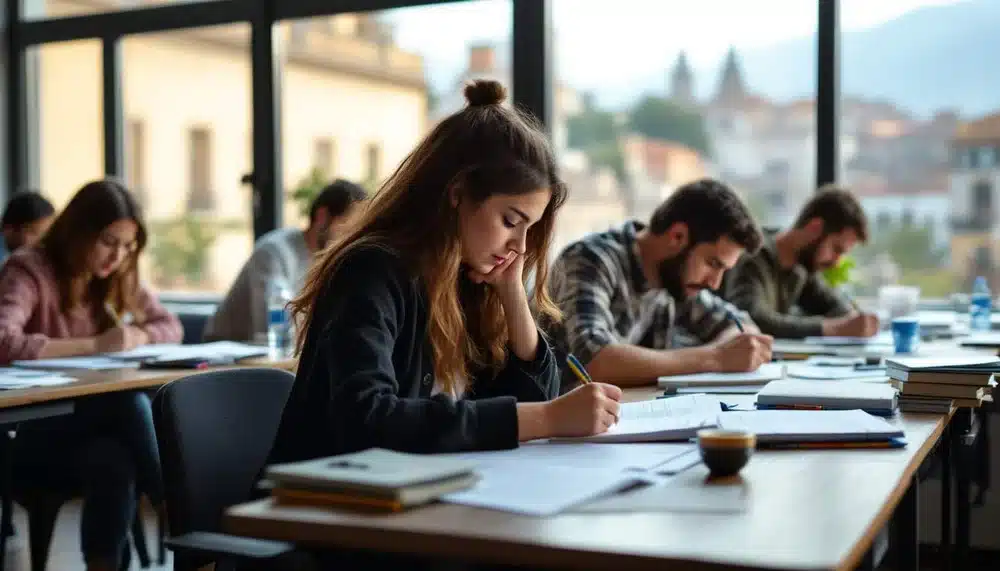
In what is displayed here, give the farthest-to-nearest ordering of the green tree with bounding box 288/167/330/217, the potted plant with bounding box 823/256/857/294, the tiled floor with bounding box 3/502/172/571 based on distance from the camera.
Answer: the green tree with bounding box 288/167/330/217
the potted plant with bounding box 823/256/857/294
the tiled floor with bounding box 3/502/172/571

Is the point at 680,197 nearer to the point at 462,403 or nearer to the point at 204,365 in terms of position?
the point at 204,365

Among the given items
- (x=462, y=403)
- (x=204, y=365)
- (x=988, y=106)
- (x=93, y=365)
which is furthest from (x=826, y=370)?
(x=988, y=106)

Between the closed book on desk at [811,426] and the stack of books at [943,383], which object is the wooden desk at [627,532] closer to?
the closed book on desk at [811,426]

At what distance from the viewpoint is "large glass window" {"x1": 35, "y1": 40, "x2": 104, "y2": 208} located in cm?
633

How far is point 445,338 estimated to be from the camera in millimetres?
1890

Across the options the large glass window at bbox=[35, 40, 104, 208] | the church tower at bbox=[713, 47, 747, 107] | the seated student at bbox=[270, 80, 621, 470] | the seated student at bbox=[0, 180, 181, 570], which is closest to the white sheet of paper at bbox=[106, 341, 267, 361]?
the seated student at bbox=[0, 180, 181, 570]

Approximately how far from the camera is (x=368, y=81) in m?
5.75

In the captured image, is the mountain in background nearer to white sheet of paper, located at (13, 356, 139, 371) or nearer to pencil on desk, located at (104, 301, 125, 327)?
pencil on desk, located at (104, 301, 125, 327)

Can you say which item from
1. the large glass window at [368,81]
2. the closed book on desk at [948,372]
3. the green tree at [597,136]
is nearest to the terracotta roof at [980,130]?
the green tree at [597,136]

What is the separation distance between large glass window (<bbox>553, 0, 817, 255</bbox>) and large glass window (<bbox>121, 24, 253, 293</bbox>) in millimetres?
1729

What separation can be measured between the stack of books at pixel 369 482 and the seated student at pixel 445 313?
9.1 inches

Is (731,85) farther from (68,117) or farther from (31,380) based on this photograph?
(68,117)

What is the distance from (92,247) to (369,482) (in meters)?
2.54

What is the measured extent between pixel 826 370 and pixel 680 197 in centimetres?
60
